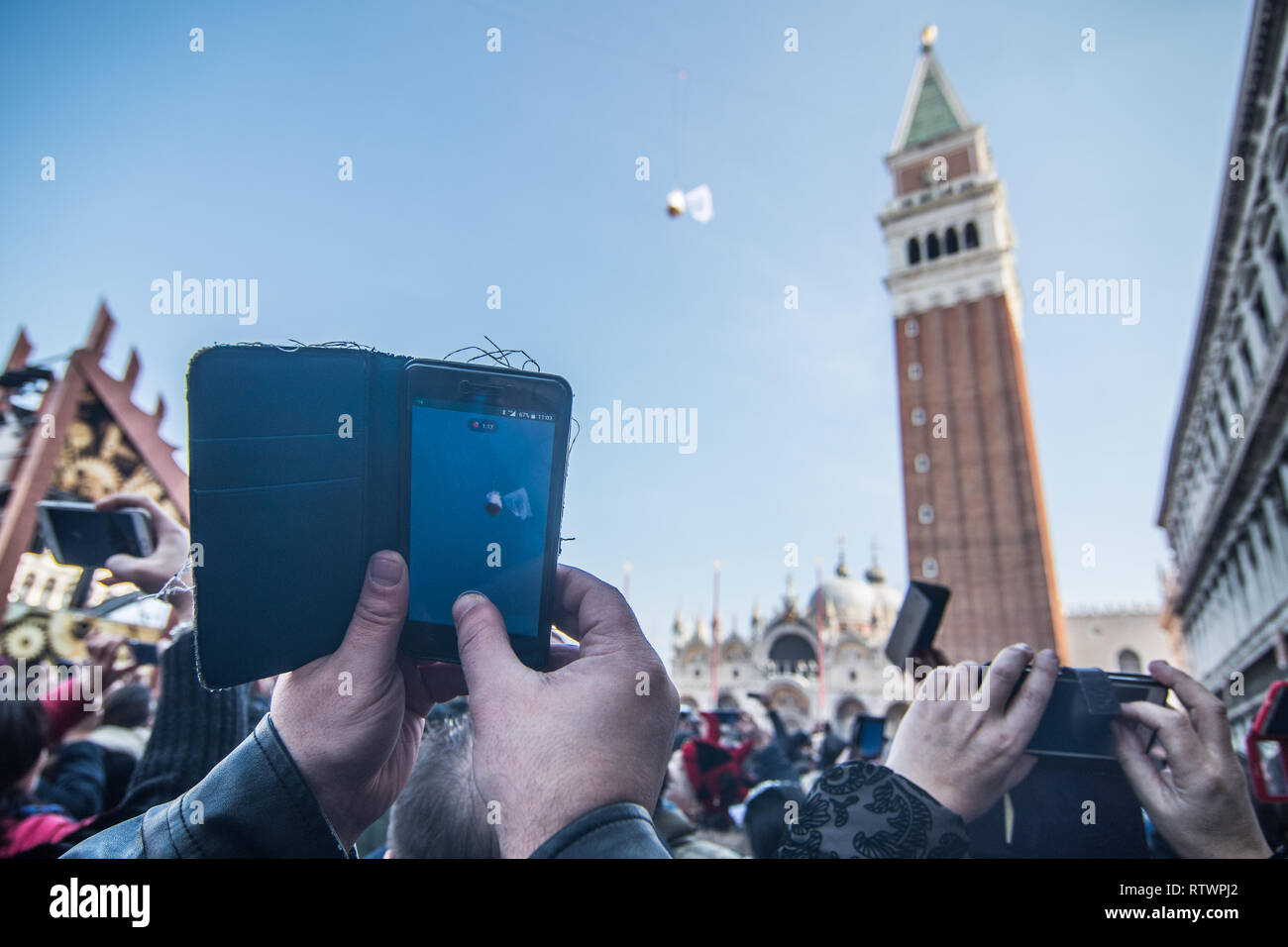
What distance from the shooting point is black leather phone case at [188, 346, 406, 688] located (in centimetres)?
127

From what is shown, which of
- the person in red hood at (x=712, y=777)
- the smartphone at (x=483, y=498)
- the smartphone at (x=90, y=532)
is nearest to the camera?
the smartphone at (x=483, y=498)

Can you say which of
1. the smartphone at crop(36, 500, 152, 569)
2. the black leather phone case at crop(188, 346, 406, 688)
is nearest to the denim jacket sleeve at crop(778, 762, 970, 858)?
the black leather phone case at crop(188, 346, 406, 688)

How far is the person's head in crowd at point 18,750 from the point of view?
2717 millimetres

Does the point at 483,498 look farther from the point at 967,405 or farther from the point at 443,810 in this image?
the point at 967,405

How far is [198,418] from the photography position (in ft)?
4.14

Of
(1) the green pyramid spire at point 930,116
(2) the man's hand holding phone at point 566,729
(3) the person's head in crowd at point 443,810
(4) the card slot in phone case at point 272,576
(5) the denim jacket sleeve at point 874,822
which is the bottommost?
(3) the person's head in crowd at point 443,810

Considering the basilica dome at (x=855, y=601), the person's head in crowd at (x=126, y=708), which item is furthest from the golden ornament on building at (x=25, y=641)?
the basilica dome at (x=855, y=601)

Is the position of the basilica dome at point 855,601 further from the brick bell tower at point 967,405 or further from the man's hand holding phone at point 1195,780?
the man's hand holding phone at point 1195,780

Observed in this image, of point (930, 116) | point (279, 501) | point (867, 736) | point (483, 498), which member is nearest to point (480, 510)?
point (483, 498)

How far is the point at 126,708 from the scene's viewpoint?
400 centimetres

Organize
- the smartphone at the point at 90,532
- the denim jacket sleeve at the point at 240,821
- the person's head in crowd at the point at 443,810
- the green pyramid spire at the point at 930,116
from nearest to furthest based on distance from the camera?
the denim jacket sleeve at the point at 240,821
the person's head in crowd at the point at 443,810
the smartphone at the point at 90,532
the green pyramid spire at the point at 930,116
